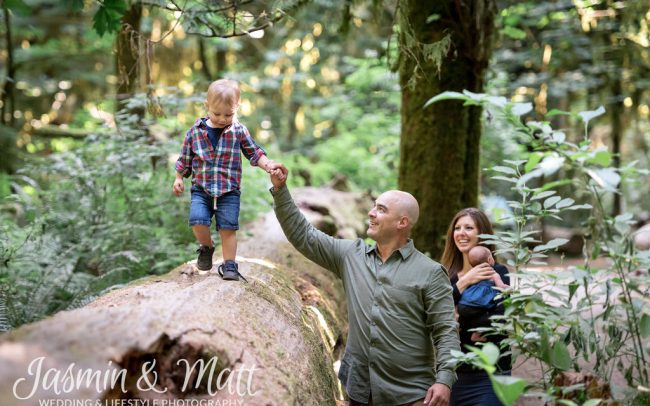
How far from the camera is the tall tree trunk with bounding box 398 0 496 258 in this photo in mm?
6254

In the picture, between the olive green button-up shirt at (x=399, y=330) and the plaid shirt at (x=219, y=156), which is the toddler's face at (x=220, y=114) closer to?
the plaid shirt at (x=219, y=156)

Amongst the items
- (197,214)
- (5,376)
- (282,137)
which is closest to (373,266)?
(197,214)

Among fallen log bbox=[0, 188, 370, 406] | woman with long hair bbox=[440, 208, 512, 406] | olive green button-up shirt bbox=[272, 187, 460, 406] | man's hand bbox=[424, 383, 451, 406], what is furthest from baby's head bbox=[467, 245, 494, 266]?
fallen log bbox=[0, 188, 370, 406]

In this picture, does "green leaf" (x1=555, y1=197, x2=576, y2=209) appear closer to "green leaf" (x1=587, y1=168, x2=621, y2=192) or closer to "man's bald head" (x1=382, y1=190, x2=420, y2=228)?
"green leaf" (x1=587, y1=168, x2=621, y2=192)

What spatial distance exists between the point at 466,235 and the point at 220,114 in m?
2.08

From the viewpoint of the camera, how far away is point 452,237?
15.6ft

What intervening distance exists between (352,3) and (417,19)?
0.88 meters

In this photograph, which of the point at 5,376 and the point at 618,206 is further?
the point at 618,206

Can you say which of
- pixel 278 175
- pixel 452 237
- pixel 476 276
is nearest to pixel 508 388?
pixel 476 276

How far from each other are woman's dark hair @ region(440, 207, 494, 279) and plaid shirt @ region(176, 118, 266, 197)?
1700 millimetres

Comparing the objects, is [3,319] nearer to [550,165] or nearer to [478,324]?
[478,324]

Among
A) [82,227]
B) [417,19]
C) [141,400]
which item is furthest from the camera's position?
[82,227]

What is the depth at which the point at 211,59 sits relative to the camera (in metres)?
20.5

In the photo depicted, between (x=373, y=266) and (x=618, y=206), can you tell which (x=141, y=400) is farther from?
(x=618, y=206)
